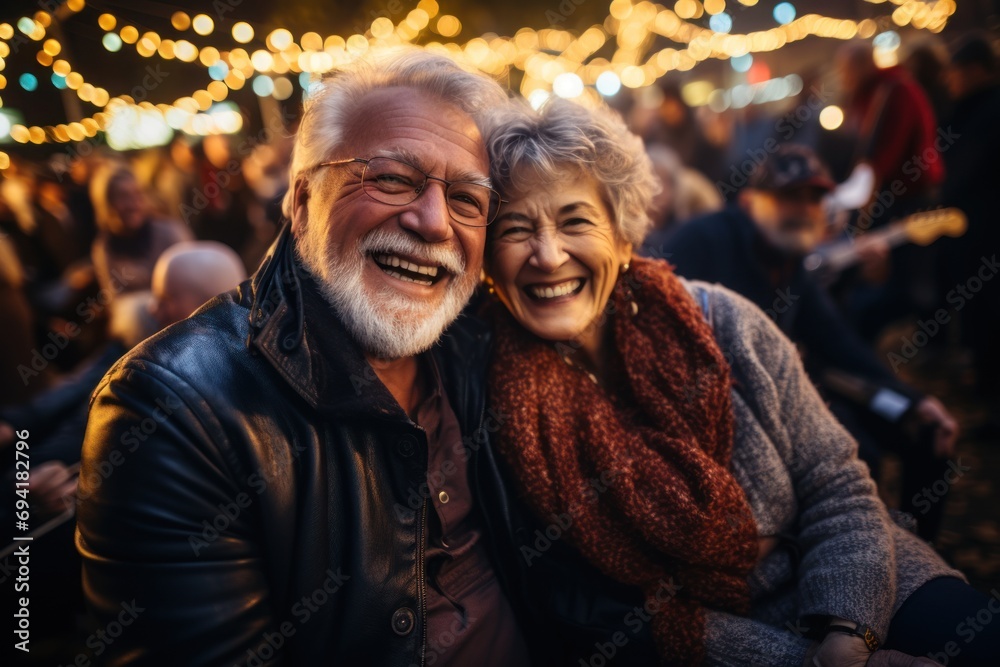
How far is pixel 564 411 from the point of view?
1.96m

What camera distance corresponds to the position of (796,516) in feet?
6.76

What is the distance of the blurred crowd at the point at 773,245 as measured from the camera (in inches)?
109

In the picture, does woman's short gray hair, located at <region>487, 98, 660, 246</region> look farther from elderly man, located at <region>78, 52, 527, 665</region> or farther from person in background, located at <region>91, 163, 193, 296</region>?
person in background, located at <region>91, 163, 193, 296</region>

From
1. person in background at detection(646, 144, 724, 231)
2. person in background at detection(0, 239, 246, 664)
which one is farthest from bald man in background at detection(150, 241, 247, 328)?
person in background at detection(646, 144, 724, 231)

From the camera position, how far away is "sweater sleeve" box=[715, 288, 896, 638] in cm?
178

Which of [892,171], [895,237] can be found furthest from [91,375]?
[892,171]

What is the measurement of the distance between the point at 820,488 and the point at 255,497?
1.71 metres

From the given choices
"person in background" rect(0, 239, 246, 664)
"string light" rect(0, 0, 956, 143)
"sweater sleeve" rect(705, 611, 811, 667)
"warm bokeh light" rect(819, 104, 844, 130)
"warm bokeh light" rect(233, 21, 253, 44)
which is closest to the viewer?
"sweater sleeve" rect(705, 611, 811, 667)

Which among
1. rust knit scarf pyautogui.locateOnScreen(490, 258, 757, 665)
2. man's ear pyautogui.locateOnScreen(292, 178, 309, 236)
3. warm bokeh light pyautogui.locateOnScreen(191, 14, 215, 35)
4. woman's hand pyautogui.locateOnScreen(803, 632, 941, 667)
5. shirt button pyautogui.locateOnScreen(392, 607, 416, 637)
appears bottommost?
woman's hand pyautogui.locateOnScreen(803, 632, 941, 667)

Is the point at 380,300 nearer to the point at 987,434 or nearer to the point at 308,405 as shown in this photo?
the point at 308,405

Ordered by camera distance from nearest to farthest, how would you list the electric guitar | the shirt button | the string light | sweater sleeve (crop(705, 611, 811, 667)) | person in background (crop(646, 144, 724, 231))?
the shirt button → sweater sleeve (crop(705, 611, 811, 667)) → the string light → the electric guitar → person in background (crop(646, 144, 724, 231))

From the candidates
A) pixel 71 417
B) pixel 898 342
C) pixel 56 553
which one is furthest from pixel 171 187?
pixel 898 342

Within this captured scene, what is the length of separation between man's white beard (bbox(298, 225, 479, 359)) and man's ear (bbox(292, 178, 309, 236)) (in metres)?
0.08

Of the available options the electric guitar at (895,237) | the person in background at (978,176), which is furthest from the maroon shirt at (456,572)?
the person in background at (978,176)
